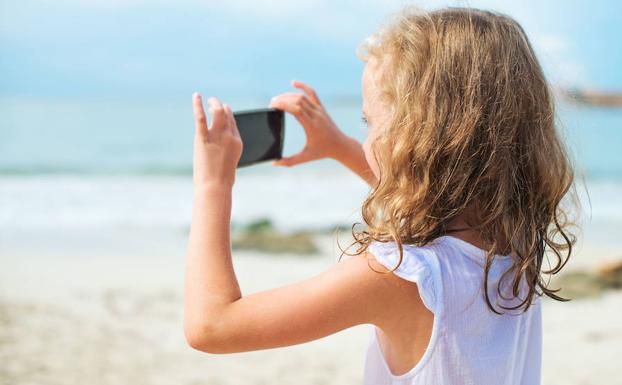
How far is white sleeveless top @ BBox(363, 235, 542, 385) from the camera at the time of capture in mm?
1227

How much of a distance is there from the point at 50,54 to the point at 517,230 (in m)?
46.5

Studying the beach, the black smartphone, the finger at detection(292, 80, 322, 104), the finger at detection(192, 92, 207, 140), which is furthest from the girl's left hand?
the beach

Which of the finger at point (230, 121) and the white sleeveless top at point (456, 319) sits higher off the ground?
the finger at point (230, 121)

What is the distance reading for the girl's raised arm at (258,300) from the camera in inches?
47.8

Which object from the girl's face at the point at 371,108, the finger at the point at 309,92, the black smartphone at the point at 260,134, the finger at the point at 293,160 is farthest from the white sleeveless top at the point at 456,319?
the finger at the point at 309,92

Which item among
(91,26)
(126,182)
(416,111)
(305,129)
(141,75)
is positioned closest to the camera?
(416,111)

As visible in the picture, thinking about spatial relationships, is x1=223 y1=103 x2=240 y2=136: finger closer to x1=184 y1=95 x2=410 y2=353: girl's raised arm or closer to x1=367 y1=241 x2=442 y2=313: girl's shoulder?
x1=184 y1=95 x2=410 y2=353: girl's raised arm

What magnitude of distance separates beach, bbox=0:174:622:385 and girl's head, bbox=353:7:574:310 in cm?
257

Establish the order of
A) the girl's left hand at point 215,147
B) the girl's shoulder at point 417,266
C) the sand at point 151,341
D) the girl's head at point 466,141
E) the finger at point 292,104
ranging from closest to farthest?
1. the girl's shoulder at point 417,266
2. the girl's head at point 466,141
3. the girl's left hand at point 215,147
4. the finger at point 292,104
5. the sand at point 151,341

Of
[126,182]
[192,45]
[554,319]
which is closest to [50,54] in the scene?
[192,45]

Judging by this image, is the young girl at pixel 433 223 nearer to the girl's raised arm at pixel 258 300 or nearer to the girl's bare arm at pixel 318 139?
the girl's raised arm at pixel 258 300

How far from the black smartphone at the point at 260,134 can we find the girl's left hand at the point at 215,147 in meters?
0.14

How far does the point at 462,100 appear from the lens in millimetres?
1341

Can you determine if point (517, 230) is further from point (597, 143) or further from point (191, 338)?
point (597, 143)
